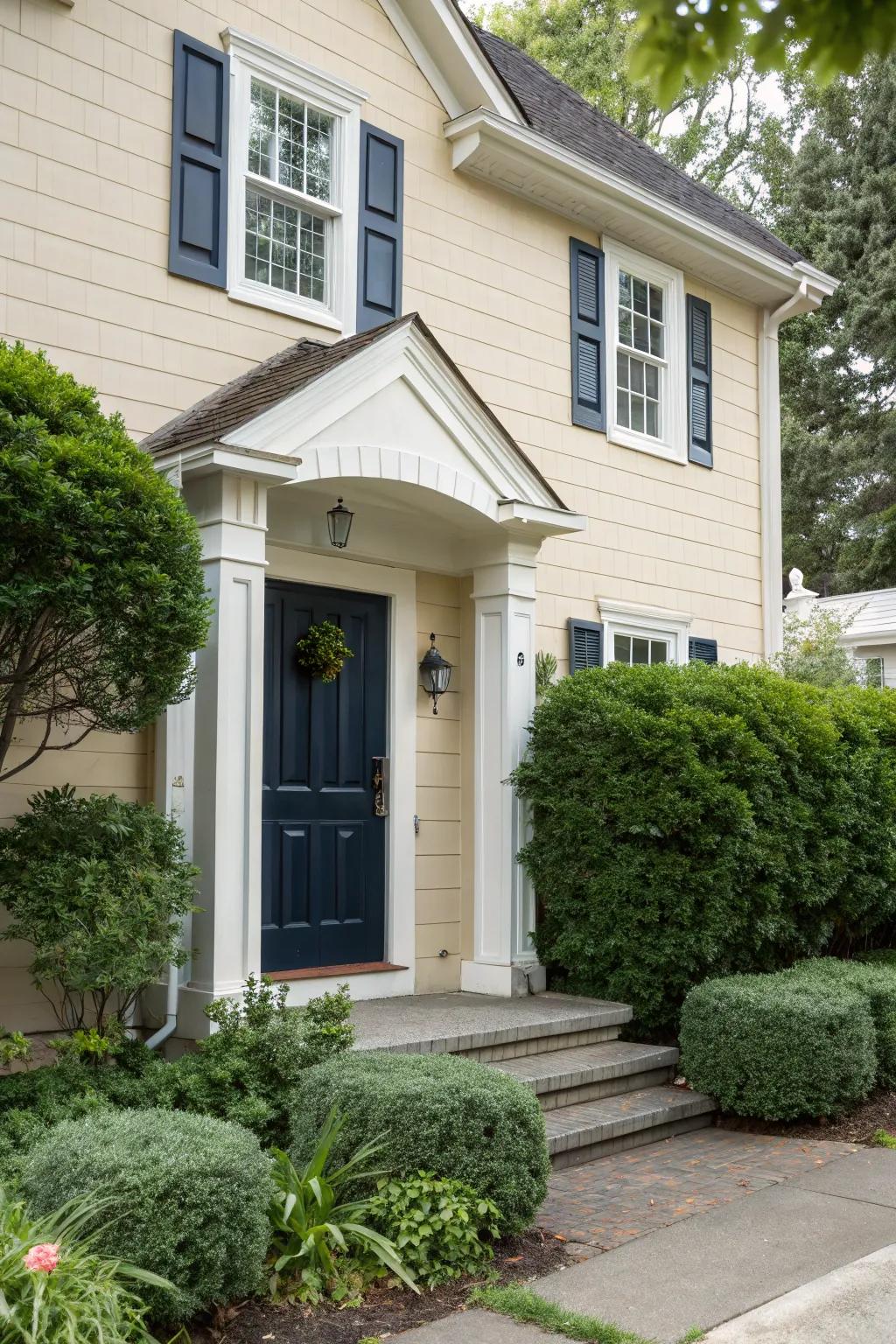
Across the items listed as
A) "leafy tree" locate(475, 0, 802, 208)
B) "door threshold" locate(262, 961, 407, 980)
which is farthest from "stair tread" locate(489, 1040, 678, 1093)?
"leafy tree" locate(475, 0, 802, 208)

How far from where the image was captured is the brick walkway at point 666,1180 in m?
4.86

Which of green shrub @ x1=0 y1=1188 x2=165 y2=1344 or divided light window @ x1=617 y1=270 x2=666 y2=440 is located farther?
divided light window @ x1=617 y1=270 x2=666 y2=440

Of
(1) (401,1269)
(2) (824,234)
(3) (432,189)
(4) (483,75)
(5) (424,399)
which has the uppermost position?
(2) (824,234)

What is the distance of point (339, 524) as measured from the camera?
7156 millimetres

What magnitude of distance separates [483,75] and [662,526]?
3657 millimetres

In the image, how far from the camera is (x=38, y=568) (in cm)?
471

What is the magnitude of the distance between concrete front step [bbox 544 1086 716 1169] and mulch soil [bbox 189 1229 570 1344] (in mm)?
1364

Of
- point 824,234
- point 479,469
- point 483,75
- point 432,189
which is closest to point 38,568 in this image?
point 479,469

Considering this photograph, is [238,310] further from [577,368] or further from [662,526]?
[662,526]

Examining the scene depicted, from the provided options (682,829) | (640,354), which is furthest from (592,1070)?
(640,354)

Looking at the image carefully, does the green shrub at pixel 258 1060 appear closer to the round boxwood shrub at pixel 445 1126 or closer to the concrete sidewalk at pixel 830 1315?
the round boxwood shrub at pixel 445 1126

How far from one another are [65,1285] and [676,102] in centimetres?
2226

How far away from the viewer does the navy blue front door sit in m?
7.13

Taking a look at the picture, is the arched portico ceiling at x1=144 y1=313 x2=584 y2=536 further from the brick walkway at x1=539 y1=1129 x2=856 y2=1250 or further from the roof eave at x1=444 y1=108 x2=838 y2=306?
the brick walkway at x1=539 y1=1129 x2=856 y2=1250
